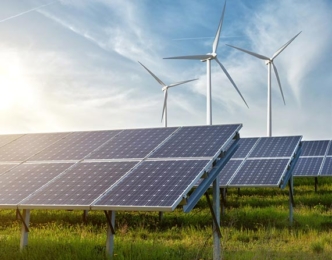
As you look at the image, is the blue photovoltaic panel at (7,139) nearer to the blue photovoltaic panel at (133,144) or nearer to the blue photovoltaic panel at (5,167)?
the blue photovoltaic panel at (5,167)

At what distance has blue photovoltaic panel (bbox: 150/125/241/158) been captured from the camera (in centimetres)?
1369

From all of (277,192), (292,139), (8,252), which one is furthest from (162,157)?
(277,192)

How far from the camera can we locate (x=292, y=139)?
25.8m

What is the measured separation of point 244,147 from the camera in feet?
92.1

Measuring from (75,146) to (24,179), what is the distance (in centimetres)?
243

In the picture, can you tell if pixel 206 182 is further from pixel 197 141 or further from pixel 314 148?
pixel 314 148

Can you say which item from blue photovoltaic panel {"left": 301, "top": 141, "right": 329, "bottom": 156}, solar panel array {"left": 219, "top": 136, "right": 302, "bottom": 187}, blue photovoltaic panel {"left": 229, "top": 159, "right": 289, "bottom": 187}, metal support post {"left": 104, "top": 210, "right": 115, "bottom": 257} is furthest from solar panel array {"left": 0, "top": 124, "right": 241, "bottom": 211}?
blue photovoltaic panel {"left": 301, "top": 141, "right": 329, "bottom": 156}

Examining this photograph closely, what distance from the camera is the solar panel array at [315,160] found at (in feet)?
109

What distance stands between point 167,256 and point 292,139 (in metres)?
14.3

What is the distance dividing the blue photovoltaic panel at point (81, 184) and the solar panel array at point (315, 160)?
21693mm

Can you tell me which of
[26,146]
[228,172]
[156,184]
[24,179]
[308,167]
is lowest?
[156,184]

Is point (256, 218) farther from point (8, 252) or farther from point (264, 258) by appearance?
point (8, 252)

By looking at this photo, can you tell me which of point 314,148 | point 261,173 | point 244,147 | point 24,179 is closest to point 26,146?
point 24,179

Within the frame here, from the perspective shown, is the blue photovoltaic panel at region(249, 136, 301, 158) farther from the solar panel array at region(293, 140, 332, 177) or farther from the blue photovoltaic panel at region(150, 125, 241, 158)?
the blue photovoltaic panel at region(150, 125, 241, 158)
